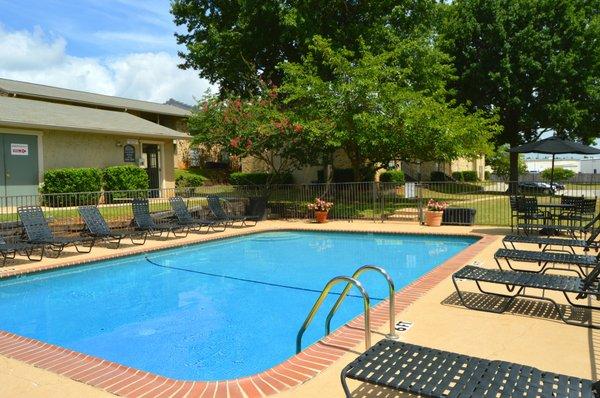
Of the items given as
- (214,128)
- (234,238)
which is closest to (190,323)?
(234,238)

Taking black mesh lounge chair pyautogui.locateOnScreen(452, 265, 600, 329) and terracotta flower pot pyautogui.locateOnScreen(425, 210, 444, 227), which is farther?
terracotta flower pot pyautogui.locateOnScreen(425, 210, 444, 227)

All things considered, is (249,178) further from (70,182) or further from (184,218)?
(184,218)

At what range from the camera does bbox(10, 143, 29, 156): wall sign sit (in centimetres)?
1803

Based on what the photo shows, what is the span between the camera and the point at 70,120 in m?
20.1

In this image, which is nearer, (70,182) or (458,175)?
(70,182)

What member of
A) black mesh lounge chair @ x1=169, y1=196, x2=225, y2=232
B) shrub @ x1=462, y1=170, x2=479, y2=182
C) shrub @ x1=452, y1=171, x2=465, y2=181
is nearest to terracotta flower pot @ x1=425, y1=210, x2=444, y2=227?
black mesh lounge chair @ x1=169, y1=196, x2=225, y2=232

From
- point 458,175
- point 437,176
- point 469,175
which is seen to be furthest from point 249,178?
point 469,175

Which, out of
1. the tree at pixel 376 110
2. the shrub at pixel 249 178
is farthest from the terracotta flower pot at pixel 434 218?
the shrub at pixel 249 178

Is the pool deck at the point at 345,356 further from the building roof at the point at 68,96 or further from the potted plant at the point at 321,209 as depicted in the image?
the building roof at the point at 68,96

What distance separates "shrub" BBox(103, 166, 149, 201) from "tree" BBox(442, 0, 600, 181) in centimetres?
1778

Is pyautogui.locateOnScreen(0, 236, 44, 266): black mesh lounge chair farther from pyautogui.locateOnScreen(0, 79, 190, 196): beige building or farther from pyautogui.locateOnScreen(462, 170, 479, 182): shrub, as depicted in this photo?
pyautogui.locateOnScreen(462, 170, 479, 182): shrub

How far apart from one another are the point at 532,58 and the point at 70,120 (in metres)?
24.9

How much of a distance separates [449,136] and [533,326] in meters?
13.2

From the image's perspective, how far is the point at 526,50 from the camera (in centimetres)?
2770
